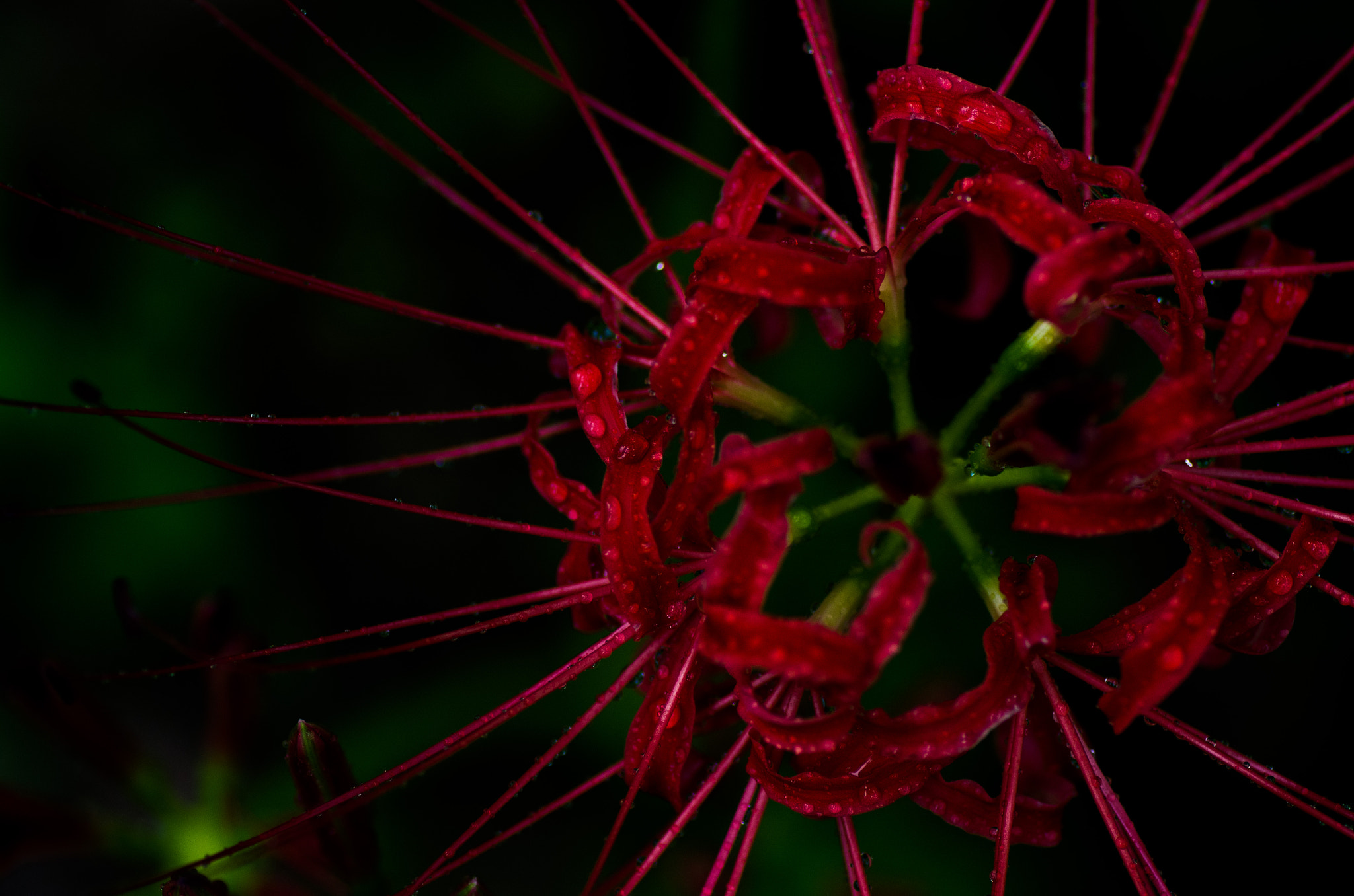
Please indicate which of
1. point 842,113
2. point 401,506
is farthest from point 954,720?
point 842,113

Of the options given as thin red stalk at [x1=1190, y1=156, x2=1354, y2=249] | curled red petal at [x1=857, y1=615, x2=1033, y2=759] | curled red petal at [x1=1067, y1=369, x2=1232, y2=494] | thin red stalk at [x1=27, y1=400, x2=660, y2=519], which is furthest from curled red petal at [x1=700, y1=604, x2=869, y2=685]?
thin red stalk at [x1=1190, y1=156, x2=1354, y2=249]

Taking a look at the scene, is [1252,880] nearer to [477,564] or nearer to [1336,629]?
[1336,629]

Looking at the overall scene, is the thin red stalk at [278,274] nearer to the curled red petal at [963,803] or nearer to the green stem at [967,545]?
the green stem at [967,545]

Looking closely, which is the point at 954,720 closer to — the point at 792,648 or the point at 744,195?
the point at 792,648

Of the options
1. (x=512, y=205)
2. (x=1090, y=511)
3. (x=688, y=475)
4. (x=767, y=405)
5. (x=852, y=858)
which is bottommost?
(x=852, y=858)

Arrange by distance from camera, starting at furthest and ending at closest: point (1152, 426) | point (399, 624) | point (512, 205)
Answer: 1. point (512, 205)
2. point (399, 624)
3. point (1152, 426)

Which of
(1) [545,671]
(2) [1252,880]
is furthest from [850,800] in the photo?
(2) [1252,880]

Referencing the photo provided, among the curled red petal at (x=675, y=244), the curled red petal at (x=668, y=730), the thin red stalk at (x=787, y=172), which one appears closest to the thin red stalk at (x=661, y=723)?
the curled red petal at (x=668, y=730)
